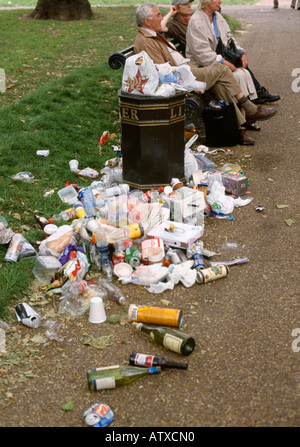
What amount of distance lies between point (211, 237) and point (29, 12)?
13052 millimetres

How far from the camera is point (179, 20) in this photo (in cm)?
774

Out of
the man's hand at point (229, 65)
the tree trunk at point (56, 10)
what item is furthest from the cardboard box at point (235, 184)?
the tree trunk at point (56, 10)

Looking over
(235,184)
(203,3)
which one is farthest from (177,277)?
(203,3)

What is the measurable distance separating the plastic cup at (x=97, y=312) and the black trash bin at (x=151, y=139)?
6.63 ft

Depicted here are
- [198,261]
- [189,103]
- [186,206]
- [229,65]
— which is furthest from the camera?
[229,65]

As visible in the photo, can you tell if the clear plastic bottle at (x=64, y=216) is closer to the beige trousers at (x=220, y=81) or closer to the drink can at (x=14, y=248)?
the drink can at (x=14, y=248)

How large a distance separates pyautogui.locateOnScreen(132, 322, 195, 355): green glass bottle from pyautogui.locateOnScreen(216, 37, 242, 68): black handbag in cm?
477

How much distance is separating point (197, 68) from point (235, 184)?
6.71 feet

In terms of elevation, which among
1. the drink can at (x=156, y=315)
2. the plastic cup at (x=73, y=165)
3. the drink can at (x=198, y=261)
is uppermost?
the drink can at (x=156, y=315)

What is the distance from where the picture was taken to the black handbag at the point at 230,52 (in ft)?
23.5

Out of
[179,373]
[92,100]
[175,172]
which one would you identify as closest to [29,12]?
[92,100]

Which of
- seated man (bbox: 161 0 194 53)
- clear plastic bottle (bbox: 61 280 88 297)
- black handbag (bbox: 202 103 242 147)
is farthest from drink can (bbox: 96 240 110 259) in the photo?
seated man (bbox: 161 0 194 53)

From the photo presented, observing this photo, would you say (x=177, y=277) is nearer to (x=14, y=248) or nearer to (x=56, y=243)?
(x=56, y=243)
